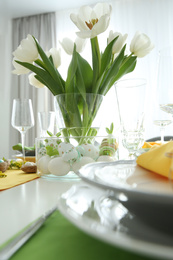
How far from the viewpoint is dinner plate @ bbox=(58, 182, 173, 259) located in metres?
0.14

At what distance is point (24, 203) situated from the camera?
368mm

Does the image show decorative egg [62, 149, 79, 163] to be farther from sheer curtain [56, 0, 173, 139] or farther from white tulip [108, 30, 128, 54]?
sheer curtain [56, 0, 173, 139]

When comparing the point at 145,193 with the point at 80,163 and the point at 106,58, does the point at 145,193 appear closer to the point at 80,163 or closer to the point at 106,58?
the point at 80,163

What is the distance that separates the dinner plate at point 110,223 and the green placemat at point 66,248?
0.06ft

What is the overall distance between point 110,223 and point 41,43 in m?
3.97

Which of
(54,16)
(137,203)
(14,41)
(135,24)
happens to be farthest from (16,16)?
(137,203)

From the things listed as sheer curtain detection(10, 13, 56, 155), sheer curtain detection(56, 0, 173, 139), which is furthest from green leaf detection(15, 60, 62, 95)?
sheer curtain detection(10, 13, 56, 155)

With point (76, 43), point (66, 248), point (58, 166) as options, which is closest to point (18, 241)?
point (66, 248)

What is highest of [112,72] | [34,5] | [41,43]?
[34,5]

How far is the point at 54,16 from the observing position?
3846 mm

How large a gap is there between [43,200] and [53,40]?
146 inches

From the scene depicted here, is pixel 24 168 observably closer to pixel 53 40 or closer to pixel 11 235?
pixel 11 235

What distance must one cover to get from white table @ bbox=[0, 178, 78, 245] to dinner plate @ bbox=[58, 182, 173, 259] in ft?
0.23

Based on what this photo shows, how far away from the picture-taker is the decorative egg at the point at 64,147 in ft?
1.86
